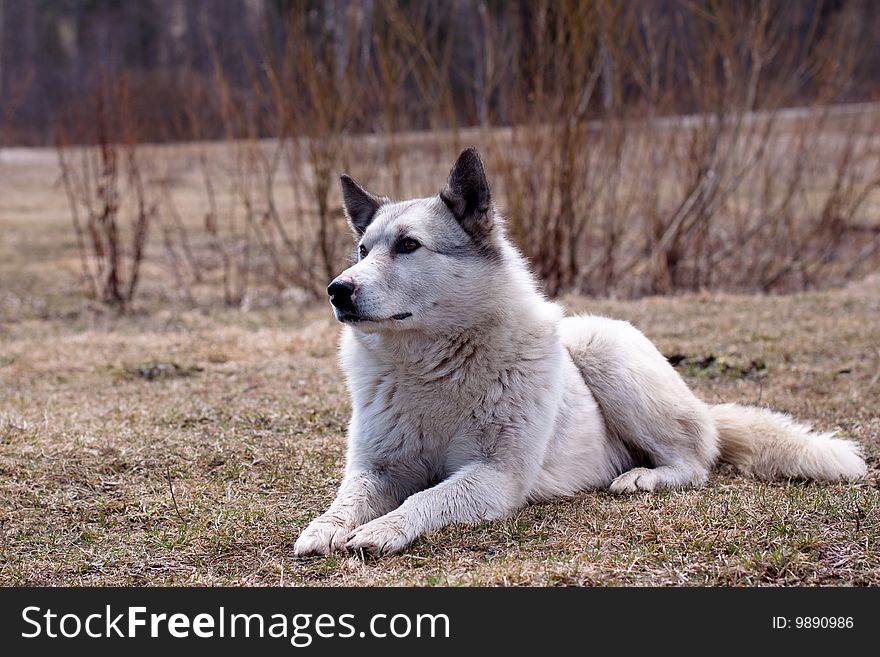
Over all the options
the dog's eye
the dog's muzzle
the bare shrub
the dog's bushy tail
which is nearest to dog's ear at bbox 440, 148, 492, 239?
the dog's eye

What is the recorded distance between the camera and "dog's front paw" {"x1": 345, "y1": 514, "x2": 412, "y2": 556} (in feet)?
11.1

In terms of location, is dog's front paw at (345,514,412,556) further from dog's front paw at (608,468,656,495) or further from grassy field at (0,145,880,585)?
dog's front paw at (608,468,656,495)

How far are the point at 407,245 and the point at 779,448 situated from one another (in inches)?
80.4

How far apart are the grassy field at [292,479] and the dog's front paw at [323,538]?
0.06 m

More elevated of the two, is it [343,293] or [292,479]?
[343,293]

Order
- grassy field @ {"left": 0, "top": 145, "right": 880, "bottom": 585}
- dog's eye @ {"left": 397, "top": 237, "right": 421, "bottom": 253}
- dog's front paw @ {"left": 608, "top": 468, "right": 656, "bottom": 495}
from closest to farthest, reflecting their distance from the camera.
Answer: grassy field @ {"left": 0, "top": 145, "right": 880, "bottom": 585}
dog's eye @ {"left": 397, "top": 237, "right": 421, "bottom": 253}
dog's front paw @ {"left": 608, "top": 468, "right": 656, "bottom": 495}

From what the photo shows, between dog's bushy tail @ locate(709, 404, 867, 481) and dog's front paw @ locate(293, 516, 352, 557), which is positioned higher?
dog's front paw @ locate(293, 516, 352, 557)

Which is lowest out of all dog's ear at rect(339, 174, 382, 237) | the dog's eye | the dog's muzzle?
the dog's muzzle

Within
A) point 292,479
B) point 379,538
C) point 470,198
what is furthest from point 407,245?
point 292,479

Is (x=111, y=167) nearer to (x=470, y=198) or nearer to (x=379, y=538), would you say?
(x=470, y=198)

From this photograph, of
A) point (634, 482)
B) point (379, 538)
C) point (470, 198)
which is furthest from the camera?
point (634, 482)

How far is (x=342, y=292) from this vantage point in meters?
3.58

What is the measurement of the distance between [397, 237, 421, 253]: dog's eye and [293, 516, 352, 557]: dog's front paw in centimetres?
110

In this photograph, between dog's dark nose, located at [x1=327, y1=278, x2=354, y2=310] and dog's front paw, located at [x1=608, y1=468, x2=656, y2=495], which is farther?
dog's front paw, located at [x1=608, y1=468, x2=656, y2=495]
